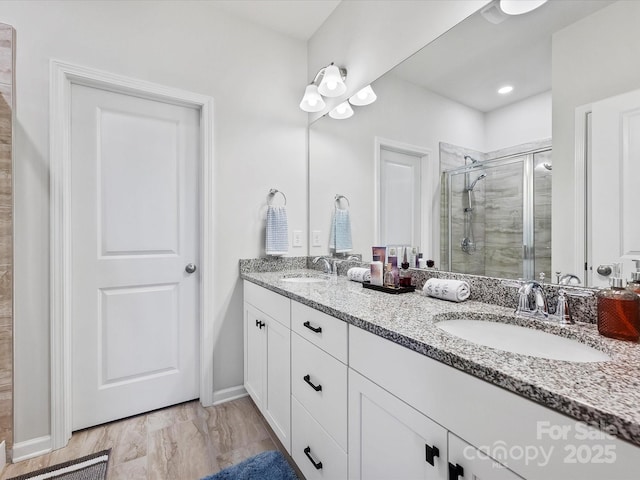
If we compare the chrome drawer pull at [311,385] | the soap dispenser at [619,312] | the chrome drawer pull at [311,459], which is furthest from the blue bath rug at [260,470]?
the soap dispenser at [619,312]

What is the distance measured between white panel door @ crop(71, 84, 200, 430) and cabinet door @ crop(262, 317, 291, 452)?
0.68 m

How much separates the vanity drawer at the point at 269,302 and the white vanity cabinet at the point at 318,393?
0.07 metres

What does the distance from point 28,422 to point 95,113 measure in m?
1.64

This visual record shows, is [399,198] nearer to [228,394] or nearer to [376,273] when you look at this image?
[376,273]

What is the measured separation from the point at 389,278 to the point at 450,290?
1.04 ft

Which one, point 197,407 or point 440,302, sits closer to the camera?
point 440,302

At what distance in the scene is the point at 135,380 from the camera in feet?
6.12

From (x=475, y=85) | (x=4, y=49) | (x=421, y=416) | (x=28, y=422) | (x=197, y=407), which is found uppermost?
(x=4, y=49)

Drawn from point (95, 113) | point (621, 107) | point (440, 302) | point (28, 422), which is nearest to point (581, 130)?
point (621, 107)

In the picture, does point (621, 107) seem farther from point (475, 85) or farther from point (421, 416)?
point (421, 416)

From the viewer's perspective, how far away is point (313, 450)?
1186 mm

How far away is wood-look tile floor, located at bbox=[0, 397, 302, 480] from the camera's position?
1447 millimetres

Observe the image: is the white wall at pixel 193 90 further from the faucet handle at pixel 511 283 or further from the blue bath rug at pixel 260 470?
the faucet handle at pixel 511 283

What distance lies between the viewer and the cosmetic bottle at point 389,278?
1458 mm
